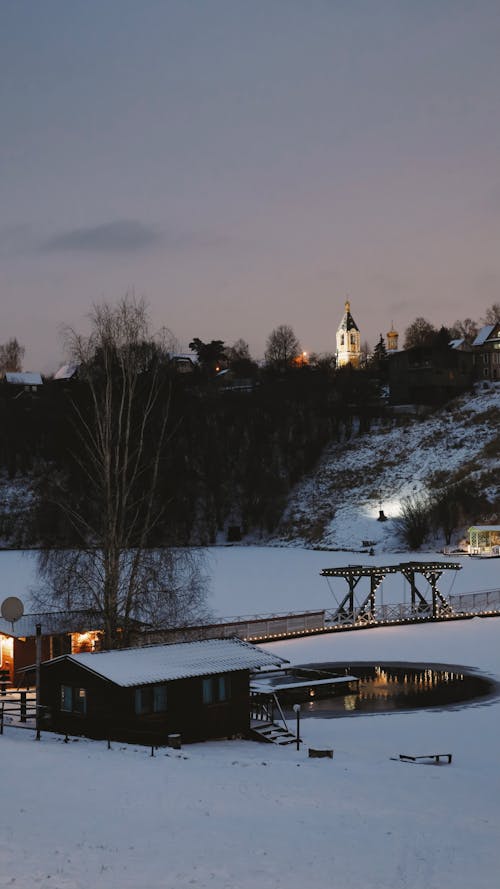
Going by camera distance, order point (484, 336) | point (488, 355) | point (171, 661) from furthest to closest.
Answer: point (484, 336) < point (488, 355) < point (171, 661)

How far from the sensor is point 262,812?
16672 mm

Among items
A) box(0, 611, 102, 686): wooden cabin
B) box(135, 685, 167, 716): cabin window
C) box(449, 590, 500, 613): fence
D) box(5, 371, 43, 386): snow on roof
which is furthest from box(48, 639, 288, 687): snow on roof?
box(5, 371, 43, 386): snow on roof

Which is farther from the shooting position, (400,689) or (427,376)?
(427,376)

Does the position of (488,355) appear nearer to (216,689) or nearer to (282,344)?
(282,344)

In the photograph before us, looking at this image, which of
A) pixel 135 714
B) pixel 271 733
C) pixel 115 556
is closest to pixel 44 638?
pixel 115 556

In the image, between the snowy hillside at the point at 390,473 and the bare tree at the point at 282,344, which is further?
the bare tree at the point at 282,344

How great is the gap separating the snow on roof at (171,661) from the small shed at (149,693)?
1.0 inches

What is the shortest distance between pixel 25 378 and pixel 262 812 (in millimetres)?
147173

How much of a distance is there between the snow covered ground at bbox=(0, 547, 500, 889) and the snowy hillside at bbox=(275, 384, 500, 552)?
67.0 m

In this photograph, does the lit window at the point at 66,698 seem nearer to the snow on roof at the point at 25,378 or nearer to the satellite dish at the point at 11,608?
the satellite dish at the point at 11,608

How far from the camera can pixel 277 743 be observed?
24.6 meters

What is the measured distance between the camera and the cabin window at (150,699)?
76.4 ft

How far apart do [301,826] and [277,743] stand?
346 inches

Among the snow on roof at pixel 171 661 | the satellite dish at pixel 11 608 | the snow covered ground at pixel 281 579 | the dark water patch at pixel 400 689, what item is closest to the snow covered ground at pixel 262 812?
the dark water patch at pixel 400 689
